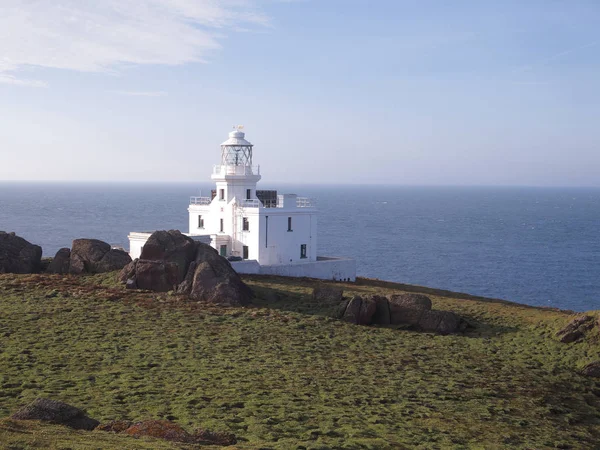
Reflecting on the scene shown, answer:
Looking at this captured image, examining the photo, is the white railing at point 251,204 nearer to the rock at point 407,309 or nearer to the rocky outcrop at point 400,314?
the rocky outcrop at point 400,314

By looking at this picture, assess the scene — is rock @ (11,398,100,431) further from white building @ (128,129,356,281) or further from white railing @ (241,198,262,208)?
white railing @ (241,198,262,208)

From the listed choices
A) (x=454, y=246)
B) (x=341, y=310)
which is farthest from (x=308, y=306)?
(x=454, y=246)

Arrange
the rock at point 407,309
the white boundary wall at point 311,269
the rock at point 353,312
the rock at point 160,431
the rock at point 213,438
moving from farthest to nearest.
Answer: the white boundary wall at point 311,269 < the rock at point 407,309 < the rock at point 353,312 < the rock at point 213,438 < the rock at point 160,431

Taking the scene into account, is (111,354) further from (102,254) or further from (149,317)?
(102,254)

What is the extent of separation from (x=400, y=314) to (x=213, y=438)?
18.7 m

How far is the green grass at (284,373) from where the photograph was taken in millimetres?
18938

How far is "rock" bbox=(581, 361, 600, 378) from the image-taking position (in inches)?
1093

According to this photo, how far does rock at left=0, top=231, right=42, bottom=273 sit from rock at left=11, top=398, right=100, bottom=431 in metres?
25.6

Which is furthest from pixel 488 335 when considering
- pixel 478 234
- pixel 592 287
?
pixel 478 234

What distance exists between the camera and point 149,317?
1251 inches

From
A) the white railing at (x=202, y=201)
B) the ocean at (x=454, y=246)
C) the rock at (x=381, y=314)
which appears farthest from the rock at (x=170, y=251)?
the ocean at (x=454, y=246)

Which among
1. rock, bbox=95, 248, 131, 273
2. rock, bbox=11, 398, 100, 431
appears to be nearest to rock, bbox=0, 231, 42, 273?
rock, bbox=95, 248, 131, 273

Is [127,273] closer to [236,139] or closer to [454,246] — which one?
[236,139]

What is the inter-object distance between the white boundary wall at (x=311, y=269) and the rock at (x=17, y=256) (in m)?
12.0
